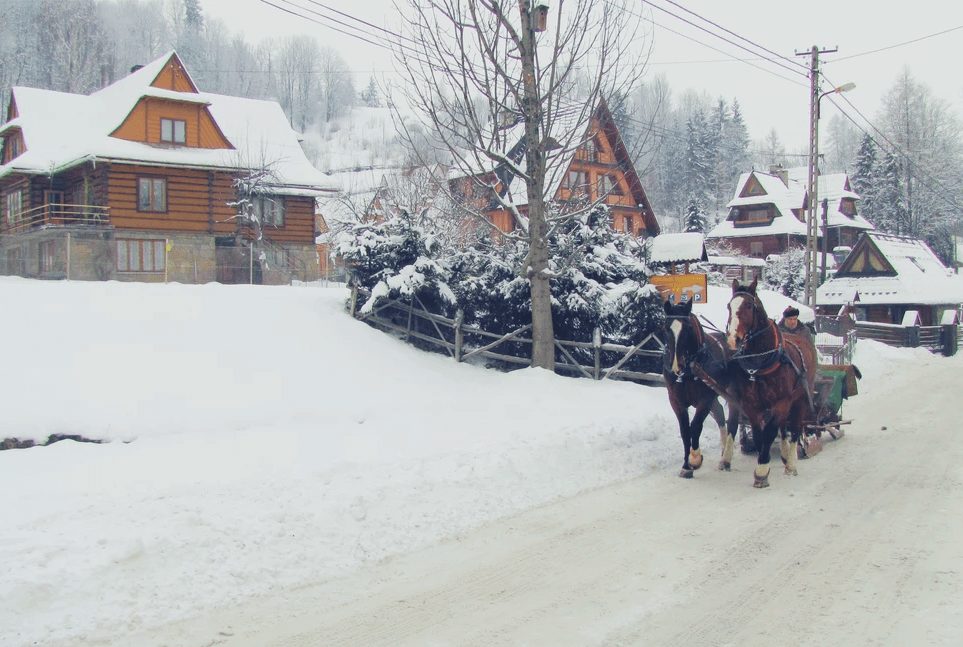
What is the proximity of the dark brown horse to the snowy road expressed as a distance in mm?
741

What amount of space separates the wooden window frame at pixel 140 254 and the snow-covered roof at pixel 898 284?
31.4m

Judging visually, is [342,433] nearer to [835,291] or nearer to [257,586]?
[257,586]

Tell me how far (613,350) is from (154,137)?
24916 mm

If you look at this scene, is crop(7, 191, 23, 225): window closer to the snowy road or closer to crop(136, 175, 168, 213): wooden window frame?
crop(136, 175, 168, 213): wooden window frame

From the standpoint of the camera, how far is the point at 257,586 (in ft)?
18.6

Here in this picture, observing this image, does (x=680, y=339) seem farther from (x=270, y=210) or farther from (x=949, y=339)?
(x=949, y=339)

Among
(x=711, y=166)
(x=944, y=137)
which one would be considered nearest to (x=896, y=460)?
(x=944, y=137)

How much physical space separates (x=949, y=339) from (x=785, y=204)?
93.5ft

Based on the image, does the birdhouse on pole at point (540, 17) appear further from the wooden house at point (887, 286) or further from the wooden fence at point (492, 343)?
the wooden house at point (887, 286)

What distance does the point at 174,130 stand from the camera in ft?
108

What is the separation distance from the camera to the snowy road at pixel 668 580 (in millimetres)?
4961

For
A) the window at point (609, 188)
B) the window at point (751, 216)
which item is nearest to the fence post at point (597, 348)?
the window at point (609, 188)

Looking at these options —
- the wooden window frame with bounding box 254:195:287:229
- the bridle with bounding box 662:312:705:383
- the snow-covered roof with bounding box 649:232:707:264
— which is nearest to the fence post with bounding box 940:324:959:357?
the snow-covered roof with bounding box 649:232:707:264

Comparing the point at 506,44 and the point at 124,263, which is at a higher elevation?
the point at 506,44
